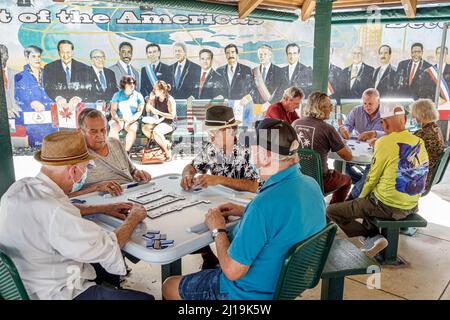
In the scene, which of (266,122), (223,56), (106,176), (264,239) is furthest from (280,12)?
(264,239)

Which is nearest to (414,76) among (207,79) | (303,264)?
(207,79)

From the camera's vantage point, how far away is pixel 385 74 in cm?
1017

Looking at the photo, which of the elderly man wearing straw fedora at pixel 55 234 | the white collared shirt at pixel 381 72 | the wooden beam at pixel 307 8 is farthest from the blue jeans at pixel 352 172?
the white collared shirt at pixel 381 72

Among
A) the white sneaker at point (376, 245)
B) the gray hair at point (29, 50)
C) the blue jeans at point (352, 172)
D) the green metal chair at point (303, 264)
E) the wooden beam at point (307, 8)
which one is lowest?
the white sneaker at point (376, 245)

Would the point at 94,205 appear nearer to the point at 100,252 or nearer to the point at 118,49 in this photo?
the point at 100,252

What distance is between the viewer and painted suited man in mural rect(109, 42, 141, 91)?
959cm

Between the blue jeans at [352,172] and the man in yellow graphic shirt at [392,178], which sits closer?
the man in yellow graphic shirt at [392,178]

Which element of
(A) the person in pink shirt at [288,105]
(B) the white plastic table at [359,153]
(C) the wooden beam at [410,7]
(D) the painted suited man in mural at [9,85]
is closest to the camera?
(B) the white plastic table at [359,153]

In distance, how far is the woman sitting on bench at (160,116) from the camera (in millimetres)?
8570

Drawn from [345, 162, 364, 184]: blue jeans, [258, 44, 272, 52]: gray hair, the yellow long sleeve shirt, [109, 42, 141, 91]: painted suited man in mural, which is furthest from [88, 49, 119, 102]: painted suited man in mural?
the yellow long sleeve shirt

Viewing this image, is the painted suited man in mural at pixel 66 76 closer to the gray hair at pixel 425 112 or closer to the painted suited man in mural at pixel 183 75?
the painted suited man in mural at pixel 183 75

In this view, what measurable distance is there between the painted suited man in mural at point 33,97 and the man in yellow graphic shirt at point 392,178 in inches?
319

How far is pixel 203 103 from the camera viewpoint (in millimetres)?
10055

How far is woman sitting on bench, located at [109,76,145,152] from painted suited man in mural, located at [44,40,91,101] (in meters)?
1.31
